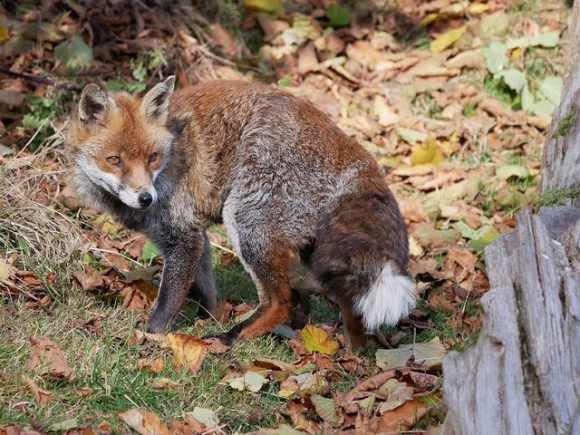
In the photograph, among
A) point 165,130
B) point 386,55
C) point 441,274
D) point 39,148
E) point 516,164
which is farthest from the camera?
point 386,55

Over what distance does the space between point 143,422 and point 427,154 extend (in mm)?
5402

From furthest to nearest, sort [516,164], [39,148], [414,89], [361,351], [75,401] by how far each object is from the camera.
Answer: [414,89], [516,164], [39,148], [361,351], [75,401]

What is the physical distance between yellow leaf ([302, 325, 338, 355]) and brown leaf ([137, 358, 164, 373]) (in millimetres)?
1078

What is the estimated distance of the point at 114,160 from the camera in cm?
557

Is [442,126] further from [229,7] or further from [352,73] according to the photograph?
[229,7]

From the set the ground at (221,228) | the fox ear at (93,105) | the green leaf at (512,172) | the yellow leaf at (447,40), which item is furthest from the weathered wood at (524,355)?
the yellow leaf at (447,40)

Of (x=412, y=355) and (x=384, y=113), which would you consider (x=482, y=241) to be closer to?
(x=412, y=355)

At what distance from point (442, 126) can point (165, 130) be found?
423 centimetres

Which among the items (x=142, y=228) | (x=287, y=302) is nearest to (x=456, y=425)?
(x=287, y=302)

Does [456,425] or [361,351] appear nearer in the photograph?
[456,425]

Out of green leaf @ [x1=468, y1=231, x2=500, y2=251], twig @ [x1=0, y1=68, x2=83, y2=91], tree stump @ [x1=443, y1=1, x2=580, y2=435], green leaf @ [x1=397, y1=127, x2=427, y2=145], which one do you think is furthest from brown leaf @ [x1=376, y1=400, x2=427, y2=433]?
green leaf @ [x1=397, y1=127, x2=427, y2=145]

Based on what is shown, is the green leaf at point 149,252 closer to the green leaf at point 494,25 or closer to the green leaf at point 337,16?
the green leaf at point 337,16

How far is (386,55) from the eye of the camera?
10203 millimetres

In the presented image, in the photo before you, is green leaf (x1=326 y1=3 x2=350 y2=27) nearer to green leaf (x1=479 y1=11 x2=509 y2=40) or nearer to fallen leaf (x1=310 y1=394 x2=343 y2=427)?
green leaf (x1=479 y1=11 x2=509 y2=40)
